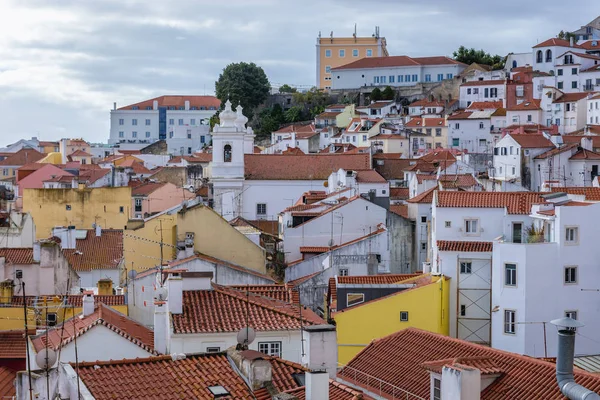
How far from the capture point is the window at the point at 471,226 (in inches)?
1192

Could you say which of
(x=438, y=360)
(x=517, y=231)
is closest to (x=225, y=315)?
(x=438, y=360)

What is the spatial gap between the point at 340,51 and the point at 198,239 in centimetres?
9717

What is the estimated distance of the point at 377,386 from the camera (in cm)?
1748

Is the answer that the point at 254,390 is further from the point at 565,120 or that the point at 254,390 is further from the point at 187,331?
the point at 565,120

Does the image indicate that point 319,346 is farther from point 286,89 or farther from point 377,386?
point 286,89

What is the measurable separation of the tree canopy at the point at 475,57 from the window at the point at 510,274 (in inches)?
3356

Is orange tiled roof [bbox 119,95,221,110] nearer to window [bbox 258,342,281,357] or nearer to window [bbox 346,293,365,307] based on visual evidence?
window [bbox 346,293,365,307]

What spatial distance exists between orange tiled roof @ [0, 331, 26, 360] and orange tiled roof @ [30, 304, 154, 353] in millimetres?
645

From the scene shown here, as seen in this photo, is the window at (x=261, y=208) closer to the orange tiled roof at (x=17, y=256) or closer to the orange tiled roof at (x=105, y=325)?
the orange tiled roof at (x=17, y=256)

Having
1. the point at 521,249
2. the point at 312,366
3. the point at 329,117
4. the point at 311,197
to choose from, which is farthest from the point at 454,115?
the point at 312,366

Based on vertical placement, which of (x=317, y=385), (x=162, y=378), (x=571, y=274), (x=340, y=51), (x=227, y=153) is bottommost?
(x=571, y=274)

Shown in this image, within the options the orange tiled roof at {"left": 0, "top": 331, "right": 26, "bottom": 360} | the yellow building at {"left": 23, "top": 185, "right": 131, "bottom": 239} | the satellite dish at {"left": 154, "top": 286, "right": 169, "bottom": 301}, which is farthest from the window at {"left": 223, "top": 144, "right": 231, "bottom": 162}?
the satellite dish at {"left": 154, "top": 286, "right": 169, "bottom": 301}

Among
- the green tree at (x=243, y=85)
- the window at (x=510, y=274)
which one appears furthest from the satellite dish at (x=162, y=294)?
the green tree at (x=243, y=85)

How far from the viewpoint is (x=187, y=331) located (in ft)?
59.8
